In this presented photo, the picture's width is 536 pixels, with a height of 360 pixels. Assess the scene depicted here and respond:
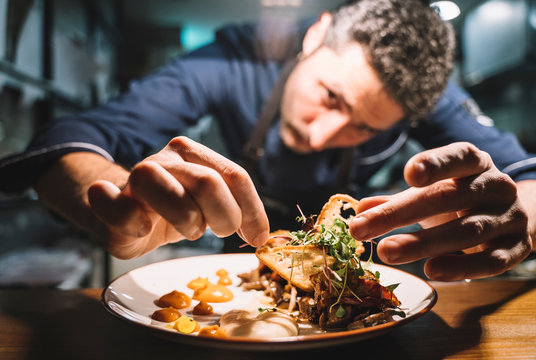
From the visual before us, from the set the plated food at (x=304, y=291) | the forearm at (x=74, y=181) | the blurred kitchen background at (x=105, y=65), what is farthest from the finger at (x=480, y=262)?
the blurred kitchen background at (x=105, y=65)

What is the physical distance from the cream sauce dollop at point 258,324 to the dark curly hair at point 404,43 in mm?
1072

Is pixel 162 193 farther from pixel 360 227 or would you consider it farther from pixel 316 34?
pixel 316 34

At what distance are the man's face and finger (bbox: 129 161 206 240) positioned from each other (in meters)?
1.07

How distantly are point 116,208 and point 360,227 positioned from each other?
397 millimetres

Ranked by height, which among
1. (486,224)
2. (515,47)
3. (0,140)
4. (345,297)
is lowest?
(0,140)

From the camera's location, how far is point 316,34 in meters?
1.76

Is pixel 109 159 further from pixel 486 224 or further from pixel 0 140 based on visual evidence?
pixel 486 224

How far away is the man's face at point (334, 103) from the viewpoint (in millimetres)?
1437

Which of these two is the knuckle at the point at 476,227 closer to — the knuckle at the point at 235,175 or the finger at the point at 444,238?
the finger at the point at 444,238

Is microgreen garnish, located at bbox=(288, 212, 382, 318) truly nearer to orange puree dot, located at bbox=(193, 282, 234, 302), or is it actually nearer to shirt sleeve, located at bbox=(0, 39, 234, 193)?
orange puree dot, located at bbox=(193, 282, 234, 302)

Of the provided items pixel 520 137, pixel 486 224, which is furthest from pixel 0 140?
pixel 520 137

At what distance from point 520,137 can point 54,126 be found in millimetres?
3030

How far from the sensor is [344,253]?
0.77 metres

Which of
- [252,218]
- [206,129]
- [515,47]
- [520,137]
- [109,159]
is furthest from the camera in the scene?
[520,137]
